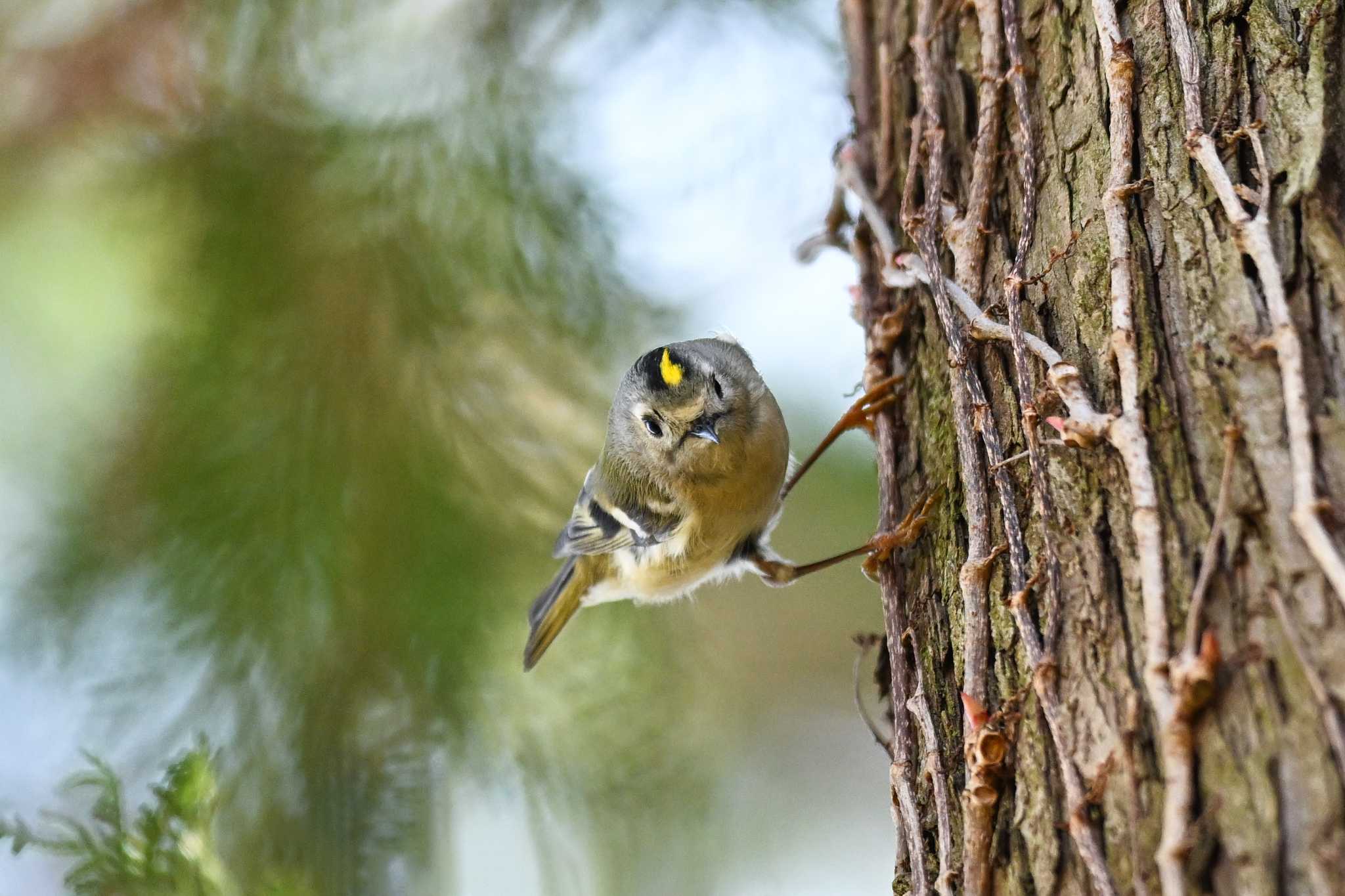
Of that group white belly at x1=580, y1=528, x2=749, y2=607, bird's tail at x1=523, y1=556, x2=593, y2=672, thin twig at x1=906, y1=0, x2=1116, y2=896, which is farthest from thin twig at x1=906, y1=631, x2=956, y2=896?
bird's tail at x1=523, y1=556, x2=593, y2=672

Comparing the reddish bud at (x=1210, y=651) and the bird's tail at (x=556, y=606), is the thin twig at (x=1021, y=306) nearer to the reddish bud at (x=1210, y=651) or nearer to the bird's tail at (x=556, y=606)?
the reddish bud at (x=1210, y=651)

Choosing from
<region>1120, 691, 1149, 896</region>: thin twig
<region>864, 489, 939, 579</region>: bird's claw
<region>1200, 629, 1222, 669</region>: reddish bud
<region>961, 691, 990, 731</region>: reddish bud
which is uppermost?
<region>864, 489, 939, 579</region>: bird's claw

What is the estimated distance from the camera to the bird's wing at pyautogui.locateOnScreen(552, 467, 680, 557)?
232 cm

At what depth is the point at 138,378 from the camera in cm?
227

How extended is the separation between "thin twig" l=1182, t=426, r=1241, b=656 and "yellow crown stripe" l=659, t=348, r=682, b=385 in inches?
47.4

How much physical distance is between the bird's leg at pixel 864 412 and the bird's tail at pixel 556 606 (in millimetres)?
583

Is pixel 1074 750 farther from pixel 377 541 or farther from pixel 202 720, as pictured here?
pixel 202 720

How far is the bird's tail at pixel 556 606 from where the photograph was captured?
7.75 ft

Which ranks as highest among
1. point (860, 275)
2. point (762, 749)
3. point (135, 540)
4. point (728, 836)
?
point (860, 275)

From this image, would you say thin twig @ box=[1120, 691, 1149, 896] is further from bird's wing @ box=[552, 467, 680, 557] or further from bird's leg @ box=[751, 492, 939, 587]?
bird's wing @ box=[552, 467, 680, 557]

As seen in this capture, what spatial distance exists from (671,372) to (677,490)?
0.83 feet

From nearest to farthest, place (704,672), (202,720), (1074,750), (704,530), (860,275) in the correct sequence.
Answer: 1. (1074,750)
2. (860,275)
3. (202,720)
4. (704,530)
5. (704,672)

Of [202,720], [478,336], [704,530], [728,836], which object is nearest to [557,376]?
[478,336]

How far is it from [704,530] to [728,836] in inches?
32.9
